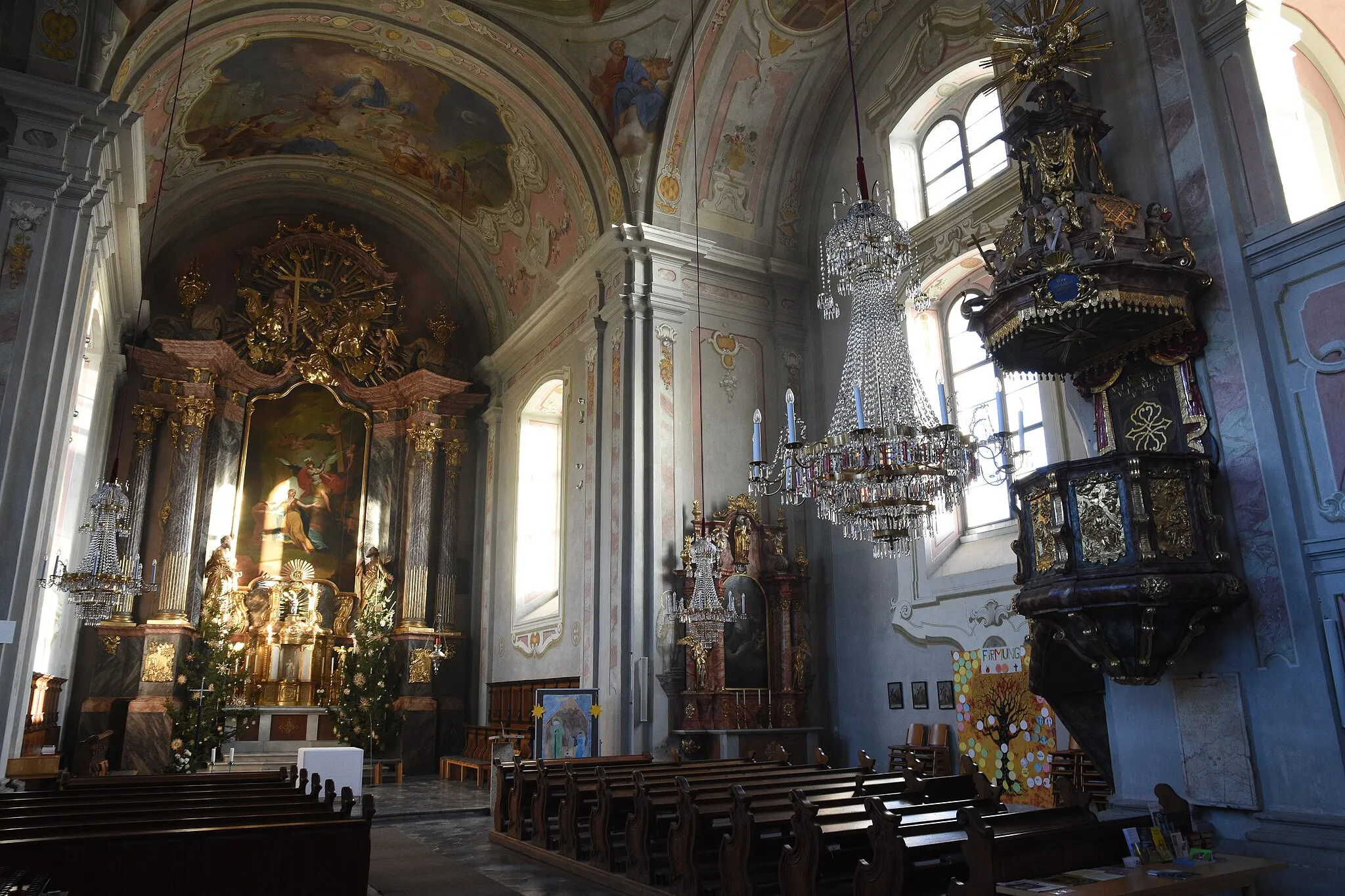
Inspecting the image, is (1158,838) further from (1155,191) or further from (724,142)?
(724,142)

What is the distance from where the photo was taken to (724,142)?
44.7 feet

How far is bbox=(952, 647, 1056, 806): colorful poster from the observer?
927 centimetres

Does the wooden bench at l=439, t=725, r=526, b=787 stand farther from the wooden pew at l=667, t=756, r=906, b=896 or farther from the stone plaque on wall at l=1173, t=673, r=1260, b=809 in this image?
the stone plaque on wall at l=1173, t=673, r=1260, b=809

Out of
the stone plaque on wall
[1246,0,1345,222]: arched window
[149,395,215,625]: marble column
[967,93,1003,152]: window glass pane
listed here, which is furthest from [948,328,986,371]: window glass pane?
[149,395,215,625]: marble column

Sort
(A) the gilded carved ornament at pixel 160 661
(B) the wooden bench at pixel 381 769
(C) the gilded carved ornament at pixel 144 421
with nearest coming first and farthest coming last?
1. (B) the wooden bench at pixel 381 769
2. (A) the gilded carved ornament at pixel 160 661
3. (C) the gilded carved ornament at pixel 144 421

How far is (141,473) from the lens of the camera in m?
15.8

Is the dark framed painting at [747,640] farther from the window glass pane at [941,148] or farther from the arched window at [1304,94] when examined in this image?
the arched window at [1304,94]

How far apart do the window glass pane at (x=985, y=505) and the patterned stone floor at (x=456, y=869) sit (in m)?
6.09

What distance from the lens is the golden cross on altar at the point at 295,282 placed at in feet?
58.2

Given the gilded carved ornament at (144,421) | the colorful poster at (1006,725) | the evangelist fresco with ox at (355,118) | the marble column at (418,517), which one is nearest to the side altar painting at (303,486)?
the marble column at (418,517)

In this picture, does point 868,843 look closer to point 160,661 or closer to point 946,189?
point 946,189

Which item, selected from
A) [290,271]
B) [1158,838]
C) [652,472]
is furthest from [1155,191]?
[290,271]

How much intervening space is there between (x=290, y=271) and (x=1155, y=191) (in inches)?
600

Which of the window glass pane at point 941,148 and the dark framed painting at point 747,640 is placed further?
the window glass pane at point 941,148
